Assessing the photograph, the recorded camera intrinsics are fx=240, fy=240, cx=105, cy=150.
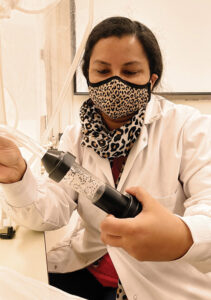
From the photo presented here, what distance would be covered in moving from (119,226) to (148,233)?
0.05 meters

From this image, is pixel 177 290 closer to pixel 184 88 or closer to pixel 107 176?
pixel 107 176

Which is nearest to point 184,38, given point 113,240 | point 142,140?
point 142,140

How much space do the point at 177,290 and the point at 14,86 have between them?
27.5 inches

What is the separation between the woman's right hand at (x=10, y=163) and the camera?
533 mm

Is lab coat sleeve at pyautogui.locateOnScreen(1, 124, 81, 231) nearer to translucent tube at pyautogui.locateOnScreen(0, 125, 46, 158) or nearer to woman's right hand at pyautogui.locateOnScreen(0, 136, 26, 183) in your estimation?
woman's right hand at pyautogui.locateOnScreen(0, 136, 26, 183)

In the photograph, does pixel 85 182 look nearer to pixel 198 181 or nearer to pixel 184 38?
pixel 198 181

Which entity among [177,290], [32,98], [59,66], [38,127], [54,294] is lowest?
[177,290]

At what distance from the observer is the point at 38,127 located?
37.1 inches

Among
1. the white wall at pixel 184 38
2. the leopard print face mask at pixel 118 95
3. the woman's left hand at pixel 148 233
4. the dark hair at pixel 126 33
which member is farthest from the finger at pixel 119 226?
the white wall at pixel 184 38

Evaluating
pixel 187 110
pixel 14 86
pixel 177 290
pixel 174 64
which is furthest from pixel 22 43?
pixel 174 64

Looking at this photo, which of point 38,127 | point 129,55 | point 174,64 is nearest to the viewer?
point 129,55

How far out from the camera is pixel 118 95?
2.39ft

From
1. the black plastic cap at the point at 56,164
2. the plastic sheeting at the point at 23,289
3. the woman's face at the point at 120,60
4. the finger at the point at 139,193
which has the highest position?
the woman's face at the point at 120,60

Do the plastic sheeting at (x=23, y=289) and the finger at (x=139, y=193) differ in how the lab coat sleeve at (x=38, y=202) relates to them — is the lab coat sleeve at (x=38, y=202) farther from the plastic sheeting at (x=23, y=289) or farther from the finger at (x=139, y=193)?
the finger at (x=139, y=193)
